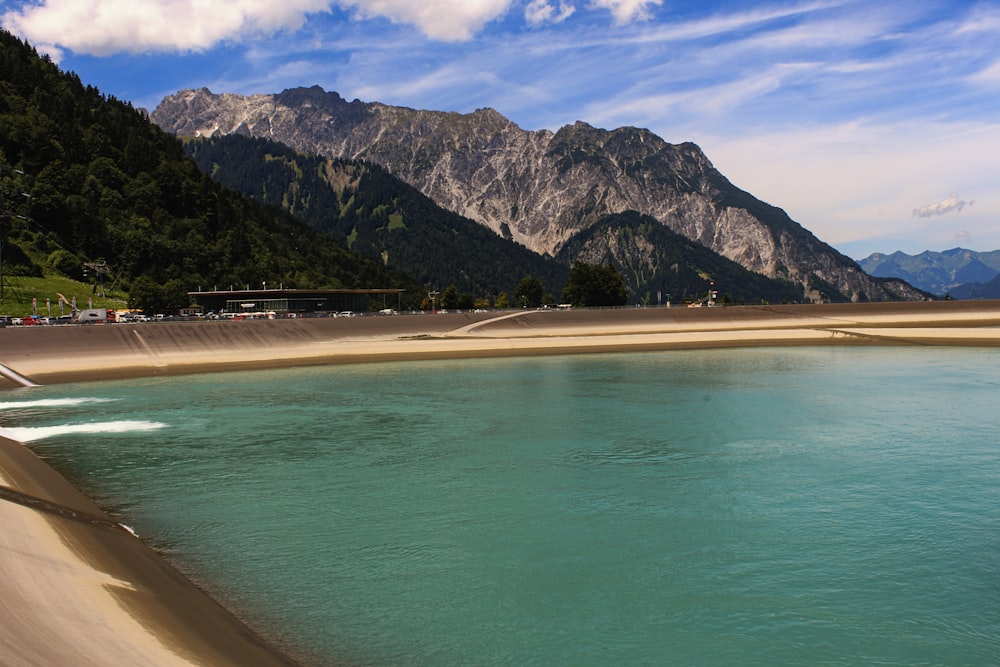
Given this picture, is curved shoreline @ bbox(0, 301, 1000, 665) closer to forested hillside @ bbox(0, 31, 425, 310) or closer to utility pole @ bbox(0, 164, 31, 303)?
utility pole @ bbox(0, 164, 31, 303)

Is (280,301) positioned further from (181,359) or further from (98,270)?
(181,359)

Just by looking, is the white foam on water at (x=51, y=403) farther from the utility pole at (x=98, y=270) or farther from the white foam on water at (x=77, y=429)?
the utility pole at (x=98, y=270)

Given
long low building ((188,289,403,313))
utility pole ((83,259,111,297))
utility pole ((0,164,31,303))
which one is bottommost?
long low building ((188,289,403,313))

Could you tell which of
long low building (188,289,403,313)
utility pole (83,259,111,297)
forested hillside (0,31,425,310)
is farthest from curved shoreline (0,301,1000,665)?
forested hillside (0,31,425,310)

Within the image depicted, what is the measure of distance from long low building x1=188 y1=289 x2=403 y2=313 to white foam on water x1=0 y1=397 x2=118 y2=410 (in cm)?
8112

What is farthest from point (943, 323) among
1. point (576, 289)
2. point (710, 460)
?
point (710, 460)

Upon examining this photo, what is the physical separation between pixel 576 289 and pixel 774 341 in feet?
247

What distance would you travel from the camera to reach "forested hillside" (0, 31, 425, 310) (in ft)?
454

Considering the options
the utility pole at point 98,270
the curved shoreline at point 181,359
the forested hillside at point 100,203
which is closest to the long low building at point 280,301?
the forested hillside at point 100,203

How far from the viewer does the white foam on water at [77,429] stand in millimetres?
37656

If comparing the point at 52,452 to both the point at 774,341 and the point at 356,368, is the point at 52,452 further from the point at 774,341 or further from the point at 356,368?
the point at 774,341

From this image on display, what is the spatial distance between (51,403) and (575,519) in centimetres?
4391

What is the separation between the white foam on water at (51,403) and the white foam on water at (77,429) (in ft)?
32.8

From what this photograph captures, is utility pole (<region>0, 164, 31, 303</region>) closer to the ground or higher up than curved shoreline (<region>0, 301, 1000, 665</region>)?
higher up
